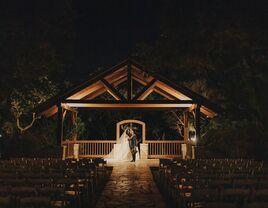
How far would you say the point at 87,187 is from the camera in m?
9.84

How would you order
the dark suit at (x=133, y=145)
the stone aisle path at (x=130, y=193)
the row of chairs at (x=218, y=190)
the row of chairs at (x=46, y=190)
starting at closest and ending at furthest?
1. the row of chairs at (x=46, y=190)
2. the row of chairs at (x=218, y=190)
3. the stone aisle path at (x=130, y=193)
4. the dark suit at (x=133, y=145)

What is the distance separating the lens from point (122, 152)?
24.0 metres

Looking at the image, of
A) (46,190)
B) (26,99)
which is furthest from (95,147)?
(46,190)

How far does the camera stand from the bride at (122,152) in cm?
2380

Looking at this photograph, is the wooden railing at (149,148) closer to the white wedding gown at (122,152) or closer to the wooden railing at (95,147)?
the wooden railing at (95,147)

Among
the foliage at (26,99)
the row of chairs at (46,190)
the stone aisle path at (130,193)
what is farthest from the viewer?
the foliage at (26,99)

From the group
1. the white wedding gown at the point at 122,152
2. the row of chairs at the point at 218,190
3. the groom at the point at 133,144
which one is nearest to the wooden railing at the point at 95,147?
the white wedding gown at the point at 122,152

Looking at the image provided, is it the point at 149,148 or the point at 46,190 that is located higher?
the point at 149,148

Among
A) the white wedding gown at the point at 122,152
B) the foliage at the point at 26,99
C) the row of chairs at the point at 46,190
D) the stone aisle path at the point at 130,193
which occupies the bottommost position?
the stone aisle path at the point at 130,193

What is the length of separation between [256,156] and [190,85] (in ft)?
23.7

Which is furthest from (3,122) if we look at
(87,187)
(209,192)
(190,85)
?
(209,192)

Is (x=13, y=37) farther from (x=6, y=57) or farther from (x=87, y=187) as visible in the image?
(x=87, y=187)

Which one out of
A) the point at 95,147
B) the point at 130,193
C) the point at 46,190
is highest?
the point at 95,147

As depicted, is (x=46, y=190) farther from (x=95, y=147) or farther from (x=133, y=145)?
(x=95, y=147)
